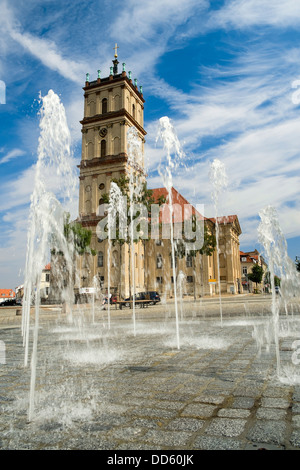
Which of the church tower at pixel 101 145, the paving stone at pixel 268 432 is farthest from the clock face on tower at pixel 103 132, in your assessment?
the paving stone at pixel 268 432

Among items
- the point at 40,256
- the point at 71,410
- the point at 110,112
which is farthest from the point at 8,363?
the point at 110,112

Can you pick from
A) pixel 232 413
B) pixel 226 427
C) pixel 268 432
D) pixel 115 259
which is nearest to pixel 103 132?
pixel 115 259

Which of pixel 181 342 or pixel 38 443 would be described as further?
pixel 181 342

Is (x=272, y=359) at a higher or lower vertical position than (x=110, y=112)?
lower

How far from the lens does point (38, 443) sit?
2.38 metres

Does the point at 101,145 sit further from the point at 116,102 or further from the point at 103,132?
the point at 116,102

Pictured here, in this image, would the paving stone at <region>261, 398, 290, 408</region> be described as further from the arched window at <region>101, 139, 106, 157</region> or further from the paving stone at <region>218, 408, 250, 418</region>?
the arched window at <region>101, 139, 106, 157</region>

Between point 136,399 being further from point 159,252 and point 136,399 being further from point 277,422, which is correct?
point 159,252

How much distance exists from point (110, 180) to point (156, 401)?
43.1m

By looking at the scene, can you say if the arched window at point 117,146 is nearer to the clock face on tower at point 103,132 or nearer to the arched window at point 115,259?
the clock face on tower at point 103,132

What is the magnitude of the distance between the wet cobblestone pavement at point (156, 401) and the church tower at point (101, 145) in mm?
39366

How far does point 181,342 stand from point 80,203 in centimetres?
4193

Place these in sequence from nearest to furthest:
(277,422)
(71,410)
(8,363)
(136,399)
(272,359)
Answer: (277,422), (71,410), (136,399), (272,359), (8,363)

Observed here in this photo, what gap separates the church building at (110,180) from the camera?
44.6 m
